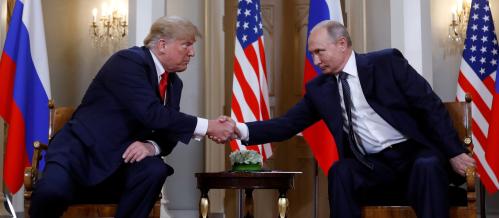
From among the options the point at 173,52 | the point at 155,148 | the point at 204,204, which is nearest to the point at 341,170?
the point at 155,148

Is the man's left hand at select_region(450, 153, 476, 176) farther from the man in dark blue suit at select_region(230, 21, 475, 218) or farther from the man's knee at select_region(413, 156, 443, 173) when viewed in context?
the man's knee at select_region(413, 156, 443, 173)

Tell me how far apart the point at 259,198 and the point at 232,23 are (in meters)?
1.59

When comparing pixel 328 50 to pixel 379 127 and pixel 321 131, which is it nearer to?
pixel 379 127

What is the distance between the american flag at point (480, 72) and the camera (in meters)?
5.62

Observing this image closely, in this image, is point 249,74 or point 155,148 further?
point 249,74

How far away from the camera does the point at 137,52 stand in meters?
3.70

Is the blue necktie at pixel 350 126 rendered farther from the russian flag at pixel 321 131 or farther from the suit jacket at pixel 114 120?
the russian flag at pixel 321 131

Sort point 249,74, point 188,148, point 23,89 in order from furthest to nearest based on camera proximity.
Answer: point 188,148
point 249,74
point 23,89

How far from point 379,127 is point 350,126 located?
15cm

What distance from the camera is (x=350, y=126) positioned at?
3.60 metres

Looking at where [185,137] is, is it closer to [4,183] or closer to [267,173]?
[267,173]

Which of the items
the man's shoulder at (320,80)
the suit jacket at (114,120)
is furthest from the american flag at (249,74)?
the suit jacket at (114,120)

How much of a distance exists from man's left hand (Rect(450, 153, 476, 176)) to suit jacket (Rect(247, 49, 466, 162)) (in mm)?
25

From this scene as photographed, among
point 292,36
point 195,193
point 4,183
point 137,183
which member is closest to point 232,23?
→ point 292,36
